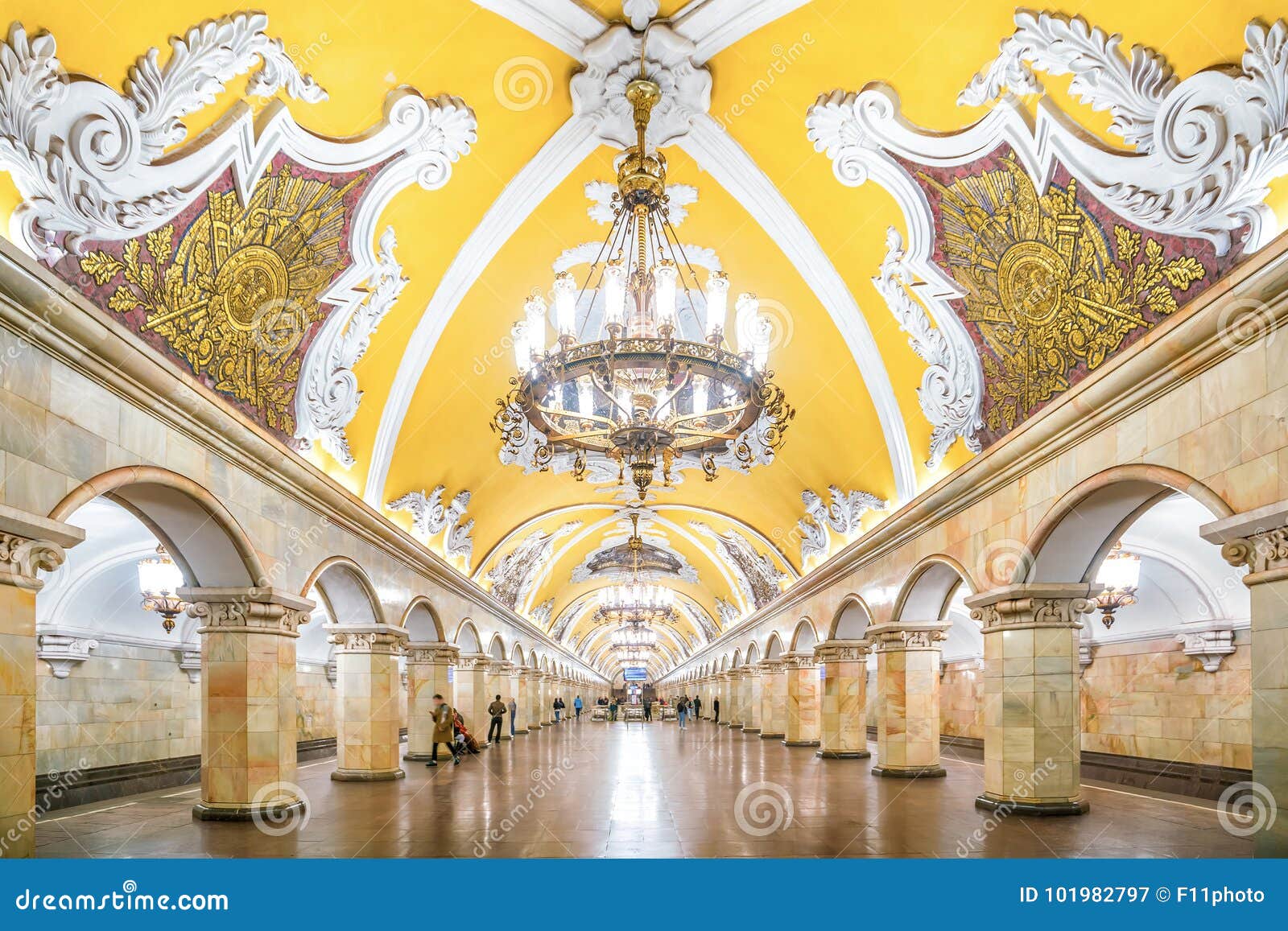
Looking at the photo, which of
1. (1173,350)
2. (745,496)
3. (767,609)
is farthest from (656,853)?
(767,609)

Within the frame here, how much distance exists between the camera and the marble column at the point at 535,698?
2778cm

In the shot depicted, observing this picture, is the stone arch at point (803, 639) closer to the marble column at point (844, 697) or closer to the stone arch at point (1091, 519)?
the marble column at point (844, 697)

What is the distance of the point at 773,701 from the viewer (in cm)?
2306

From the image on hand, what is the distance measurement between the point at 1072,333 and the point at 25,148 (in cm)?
705

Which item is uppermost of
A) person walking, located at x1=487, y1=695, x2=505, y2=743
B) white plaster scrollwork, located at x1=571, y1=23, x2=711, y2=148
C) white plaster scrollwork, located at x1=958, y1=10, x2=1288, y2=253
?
white plaster scrollwork, located at x1=571, y1=23, x2=711, y2=148

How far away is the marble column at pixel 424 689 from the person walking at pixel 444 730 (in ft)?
2.09

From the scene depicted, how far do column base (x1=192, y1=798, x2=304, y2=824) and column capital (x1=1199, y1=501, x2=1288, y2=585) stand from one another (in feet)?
25.1

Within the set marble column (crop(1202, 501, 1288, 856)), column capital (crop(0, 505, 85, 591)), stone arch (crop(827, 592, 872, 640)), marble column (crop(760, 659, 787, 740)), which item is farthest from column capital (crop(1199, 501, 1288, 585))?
marble column (crop(760, 659, 787, 740))

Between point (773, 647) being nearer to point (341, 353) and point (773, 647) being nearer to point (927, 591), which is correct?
point (927, 591)

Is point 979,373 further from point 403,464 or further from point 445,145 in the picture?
point 403,464

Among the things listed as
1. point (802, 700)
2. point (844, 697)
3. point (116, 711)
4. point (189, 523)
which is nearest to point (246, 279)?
point (189, 523)

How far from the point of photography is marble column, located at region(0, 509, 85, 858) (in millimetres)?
4727

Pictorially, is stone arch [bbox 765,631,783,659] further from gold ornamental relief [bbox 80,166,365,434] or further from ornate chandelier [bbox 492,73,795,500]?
gold ornamental relief [bbox 80,166,365,434]

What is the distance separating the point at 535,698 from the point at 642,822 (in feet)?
69.8
